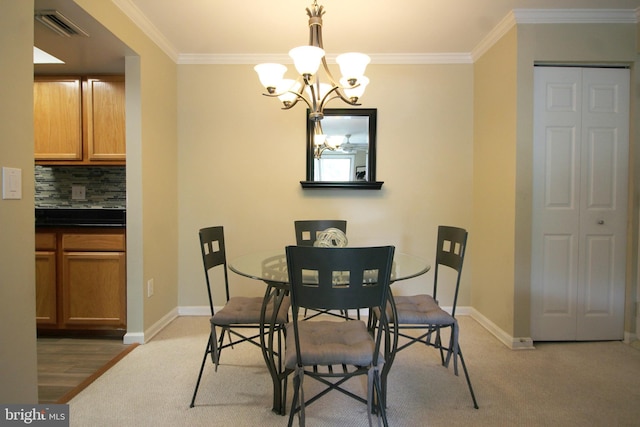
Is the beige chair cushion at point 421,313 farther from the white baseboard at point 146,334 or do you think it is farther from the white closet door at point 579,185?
the white baseboard at point 146,334

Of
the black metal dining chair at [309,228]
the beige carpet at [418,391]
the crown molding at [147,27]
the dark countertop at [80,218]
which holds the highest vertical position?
the crown molding at [147,27]

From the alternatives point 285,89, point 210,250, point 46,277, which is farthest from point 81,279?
point 285,89

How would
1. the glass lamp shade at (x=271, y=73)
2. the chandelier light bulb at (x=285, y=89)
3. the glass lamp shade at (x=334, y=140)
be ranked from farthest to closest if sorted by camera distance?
the glass lamp shade at (x=334, y=140)
the chandelier light bulb at (x=285, y=89)
the glass lamp shade at (x=271, y=73)

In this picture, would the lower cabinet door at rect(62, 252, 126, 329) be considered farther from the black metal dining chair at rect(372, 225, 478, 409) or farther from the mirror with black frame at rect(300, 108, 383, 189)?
the black metal dining chair at rect(372, 225, 478, 409)

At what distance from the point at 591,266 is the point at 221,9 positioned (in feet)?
10.9

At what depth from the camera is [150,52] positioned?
2.56 m

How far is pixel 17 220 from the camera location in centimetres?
141

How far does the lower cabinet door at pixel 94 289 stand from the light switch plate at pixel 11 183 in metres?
1.17

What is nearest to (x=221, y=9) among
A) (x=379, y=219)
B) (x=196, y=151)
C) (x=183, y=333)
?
(x=196, y=151)

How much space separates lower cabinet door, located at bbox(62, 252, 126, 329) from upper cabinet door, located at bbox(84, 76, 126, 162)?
0.82 metres

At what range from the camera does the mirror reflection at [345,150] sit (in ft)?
9.80

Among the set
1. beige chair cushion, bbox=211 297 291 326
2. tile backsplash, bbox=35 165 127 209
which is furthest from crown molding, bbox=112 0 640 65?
beige chair cushion, bbox=211 297 291 326

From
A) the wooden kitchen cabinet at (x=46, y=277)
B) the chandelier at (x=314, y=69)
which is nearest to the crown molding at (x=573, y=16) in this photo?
the chandelier at (x=314, y=69)

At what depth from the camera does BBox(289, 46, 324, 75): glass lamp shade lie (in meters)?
1.58
